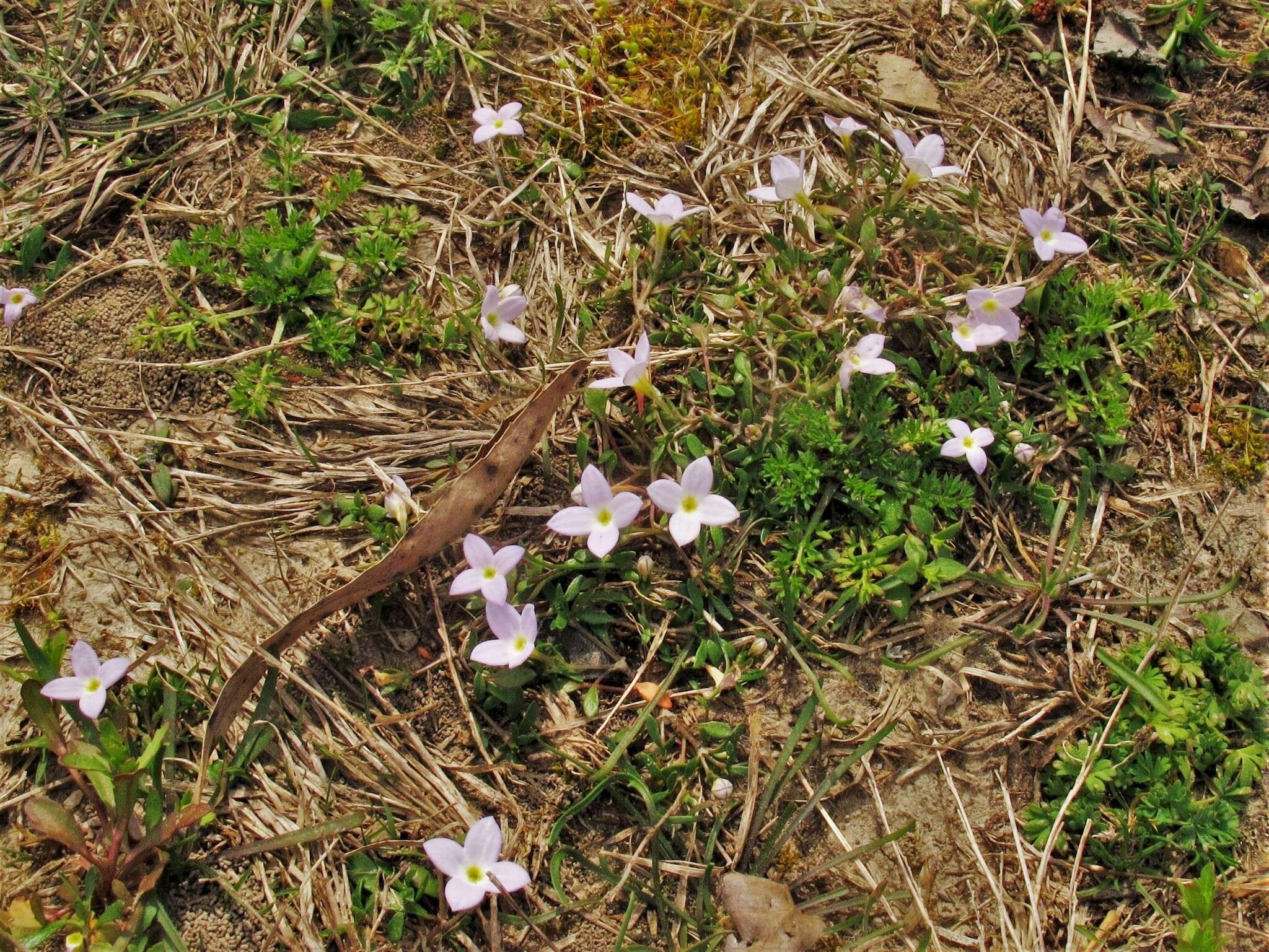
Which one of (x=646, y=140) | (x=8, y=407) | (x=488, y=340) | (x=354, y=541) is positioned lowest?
(x=354, y=541)

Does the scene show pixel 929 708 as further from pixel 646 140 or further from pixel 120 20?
pixel 120 20

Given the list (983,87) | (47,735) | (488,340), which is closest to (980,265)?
(983,87)

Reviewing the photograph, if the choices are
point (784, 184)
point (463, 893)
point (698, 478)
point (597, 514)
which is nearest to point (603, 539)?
point (597, 514)

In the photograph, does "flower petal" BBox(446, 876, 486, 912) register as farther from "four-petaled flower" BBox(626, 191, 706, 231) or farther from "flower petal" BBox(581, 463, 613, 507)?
"four-petaled flower" BBox(626, 191, 706, 231)

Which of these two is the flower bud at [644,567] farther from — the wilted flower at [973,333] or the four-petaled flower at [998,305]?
the four-petaled flower at [998,305]

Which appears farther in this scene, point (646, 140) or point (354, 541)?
point (646, 140)

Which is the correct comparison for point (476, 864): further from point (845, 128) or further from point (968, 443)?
point (845, 128)

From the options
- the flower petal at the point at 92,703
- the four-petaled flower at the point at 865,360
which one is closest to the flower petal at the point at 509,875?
the flower petal at the point at 92,703
